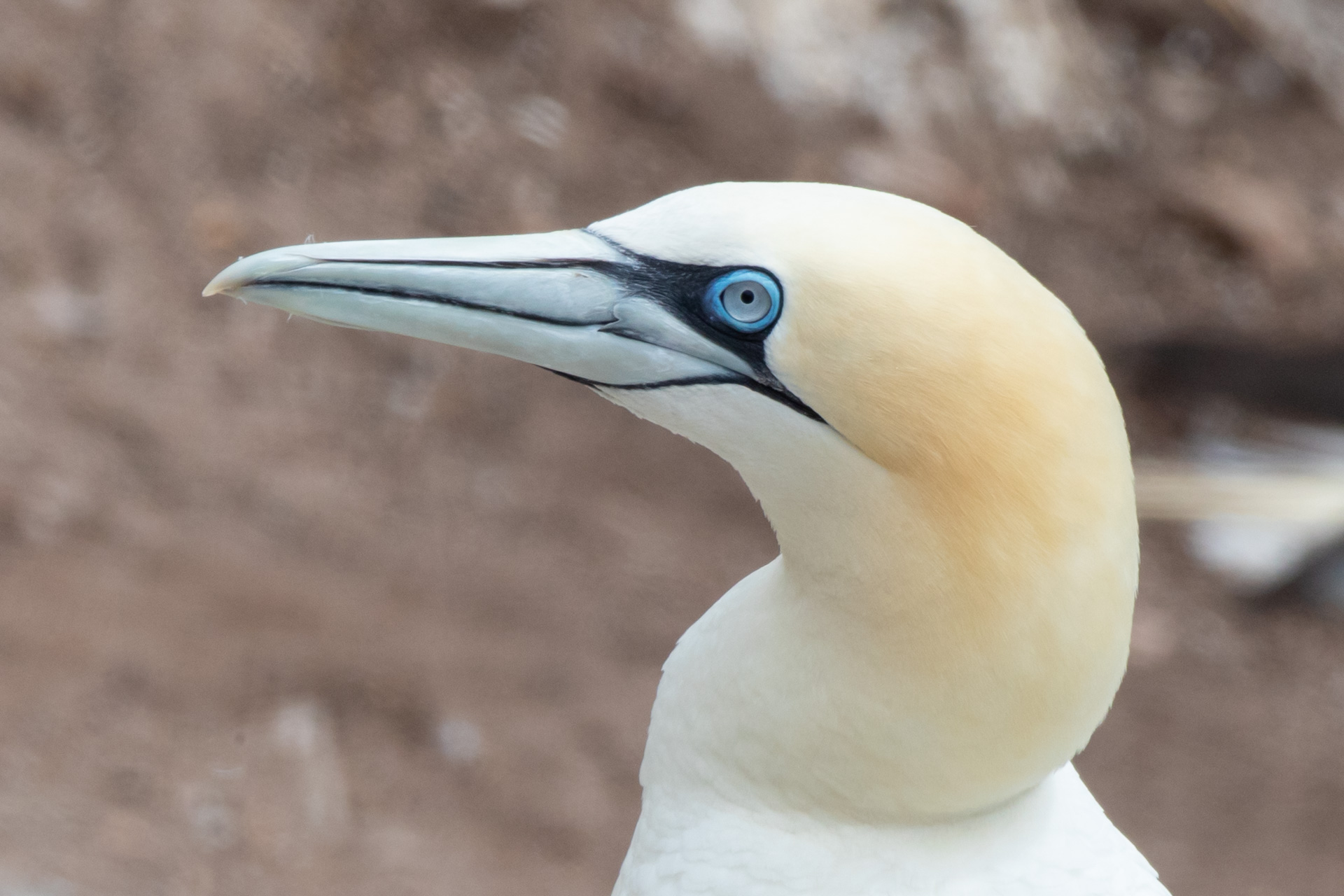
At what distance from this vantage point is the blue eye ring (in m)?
1.53

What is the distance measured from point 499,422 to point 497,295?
3.92 m

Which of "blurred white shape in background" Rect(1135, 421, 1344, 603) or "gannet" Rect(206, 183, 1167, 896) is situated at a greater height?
"blurred white shape in background" Rect(1135, 421, 1344, 603)

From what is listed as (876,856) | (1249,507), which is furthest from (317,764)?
(1249,507)

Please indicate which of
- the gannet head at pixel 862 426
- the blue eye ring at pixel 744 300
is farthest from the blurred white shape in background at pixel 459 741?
the blue eye ring at pixel 744 300

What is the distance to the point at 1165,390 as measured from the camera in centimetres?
665

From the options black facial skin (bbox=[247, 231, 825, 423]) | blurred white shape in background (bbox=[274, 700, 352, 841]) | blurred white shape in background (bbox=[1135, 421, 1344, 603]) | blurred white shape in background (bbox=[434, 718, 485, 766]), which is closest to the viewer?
black facial skin (bbox=[247, 231, 825, 423])

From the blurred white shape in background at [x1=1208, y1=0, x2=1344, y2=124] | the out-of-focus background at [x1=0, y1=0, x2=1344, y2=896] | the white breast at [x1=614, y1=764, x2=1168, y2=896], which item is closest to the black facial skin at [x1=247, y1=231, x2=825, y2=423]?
the white breast at [x1=614, y1=764, x2=1168, y2=896]

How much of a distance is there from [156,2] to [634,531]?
3131mm

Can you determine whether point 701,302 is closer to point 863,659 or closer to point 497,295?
point 497,295

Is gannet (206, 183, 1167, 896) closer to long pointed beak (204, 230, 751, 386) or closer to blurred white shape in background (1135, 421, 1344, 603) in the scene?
long pointed beak (204, 230, 751, 386)

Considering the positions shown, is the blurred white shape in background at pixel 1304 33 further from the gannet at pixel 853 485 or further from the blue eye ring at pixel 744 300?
the blue eye ring at pixel 744 300

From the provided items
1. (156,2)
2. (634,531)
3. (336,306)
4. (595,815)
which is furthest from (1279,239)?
(336,306)

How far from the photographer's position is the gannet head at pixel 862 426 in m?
1.50

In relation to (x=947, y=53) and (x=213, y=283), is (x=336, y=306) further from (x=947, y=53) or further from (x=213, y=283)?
→ (x=947, y=53)
